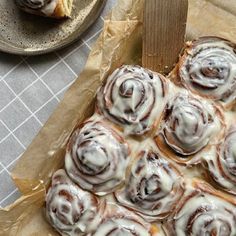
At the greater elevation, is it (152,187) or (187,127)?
(187,127)

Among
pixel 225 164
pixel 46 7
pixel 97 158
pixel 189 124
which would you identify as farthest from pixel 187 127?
pixel 46 7

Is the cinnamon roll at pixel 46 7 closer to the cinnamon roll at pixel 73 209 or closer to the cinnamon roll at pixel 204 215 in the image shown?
the cinnamon roll at pixel 73 209

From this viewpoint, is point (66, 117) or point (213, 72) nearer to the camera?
point (213, 72)

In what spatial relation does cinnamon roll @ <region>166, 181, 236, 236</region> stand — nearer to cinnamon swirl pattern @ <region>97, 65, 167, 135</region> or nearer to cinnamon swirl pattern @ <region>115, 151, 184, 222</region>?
cinnamon swirl pattern @ <region>115, 151, 184, 222</region>

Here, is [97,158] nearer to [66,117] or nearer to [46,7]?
[66,117]

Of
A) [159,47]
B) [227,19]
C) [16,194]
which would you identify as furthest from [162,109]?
[16,194]

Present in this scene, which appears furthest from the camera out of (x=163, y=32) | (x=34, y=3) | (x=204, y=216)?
(x=34, y=3)

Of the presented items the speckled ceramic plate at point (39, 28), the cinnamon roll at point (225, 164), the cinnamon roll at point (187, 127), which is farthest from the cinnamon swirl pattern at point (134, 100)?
the speckled ceramic plate at point (39, 28)

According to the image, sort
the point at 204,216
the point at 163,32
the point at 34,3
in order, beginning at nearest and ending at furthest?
the point at 204,216 < the point at 163,32 < the point at 34,3
